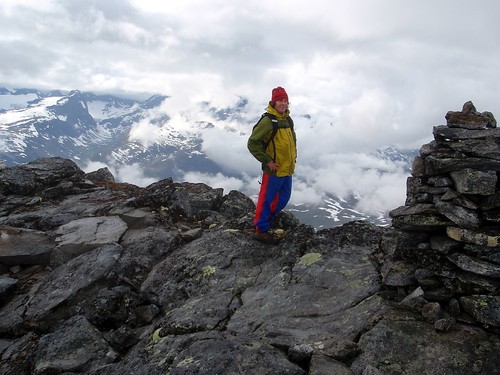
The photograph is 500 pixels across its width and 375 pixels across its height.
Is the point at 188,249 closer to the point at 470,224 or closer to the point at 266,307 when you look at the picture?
the point at 266,307

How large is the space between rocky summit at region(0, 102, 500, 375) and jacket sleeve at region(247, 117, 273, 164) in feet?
10.2

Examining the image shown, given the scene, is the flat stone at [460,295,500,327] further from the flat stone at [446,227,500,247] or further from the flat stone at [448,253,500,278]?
the flat stone at [446,227,500,247]

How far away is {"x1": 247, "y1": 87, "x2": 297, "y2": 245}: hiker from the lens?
1334cm

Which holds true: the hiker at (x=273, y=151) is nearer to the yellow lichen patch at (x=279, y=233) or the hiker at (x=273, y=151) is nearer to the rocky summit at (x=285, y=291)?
the yellow lichen patch at (x=279, y=233)

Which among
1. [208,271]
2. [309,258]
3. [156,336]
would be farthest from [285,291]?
[156,336]

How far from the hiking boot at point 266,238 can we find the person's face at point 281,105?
188 inches

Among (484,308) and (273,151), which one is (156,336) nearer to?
(273,151)

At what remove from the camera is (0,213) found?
2056 cm

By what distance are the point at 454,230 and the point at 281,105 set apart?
693 cm

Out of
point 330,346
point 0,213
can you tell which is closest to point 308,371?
point 330,346

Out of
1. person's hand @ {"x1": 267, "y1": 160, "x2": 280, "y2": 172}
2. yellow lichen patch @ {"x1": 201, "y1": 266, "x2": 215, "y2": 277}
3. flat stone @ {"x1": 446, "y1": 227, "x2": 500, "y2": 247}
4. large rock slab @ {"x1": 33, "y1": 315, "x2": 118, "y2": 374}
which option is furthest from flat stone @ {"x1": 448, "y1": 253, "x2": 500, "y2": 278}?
large rock slab @ {"x1": 33, "y1": 315, "x2": 118, "y2": 374}

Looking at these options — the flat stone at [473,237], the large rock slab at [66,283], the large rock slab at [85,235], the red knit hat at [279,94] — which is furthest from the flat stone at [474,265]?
the large rock slab at [85,235]

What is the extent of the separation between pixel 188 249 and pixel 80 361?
19.1 feet

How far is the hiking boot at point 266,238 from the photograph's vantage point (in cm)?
1476
